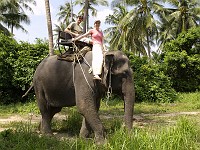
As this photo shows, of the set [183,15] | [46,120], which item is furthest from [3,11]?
[46,120]

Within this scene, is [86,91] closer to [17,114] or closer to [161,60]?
[17,114]

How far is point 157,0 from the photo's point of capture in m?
27.4

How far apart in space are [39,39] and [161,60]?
9.38 m

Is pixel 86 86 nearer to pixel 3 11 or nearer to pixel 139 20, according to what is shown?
pixel 139 20

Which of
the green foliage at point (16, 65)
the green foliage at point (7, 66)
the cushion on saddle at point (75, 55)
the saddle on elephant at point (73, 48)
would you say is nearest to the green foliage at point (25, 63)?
the green foliage at point (16, 65)

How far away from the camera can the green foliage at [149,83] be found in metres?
15.6

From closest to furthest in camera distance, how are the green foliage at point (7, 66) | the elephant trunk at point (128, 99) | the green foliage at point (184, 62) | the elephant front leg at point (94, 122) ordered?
1. the elephant trunk at point (128, 99)
2. the elephant front leg at point (94, 122)
3. the green foliage at point (7, 66)
4. the green foliage at point (184, 62)

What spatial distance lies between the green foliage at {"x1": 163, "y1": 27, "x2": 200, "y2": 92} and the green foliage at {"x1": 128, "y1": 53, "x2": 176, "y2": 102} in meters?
3.13

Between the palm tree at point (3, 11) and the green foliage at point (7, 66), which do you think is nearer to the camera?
the green foliage at point (7, 66)

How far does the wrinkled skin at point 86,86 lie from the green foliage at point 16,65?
675 cm

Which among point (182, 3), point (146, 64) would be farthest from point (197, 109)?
point (182, 3)

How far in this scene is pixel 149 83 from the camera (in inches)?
628

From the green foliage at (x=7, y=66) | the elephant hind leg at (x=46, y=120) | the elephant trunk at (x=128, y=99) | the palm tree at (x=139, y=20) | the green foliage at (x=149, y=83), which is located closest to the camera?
the elephant trunk at (x=128, y=99)

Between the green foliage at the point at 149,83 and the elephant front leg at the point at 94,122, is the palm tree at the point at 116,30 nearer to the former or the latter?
the green foliage at the point at 149,83
